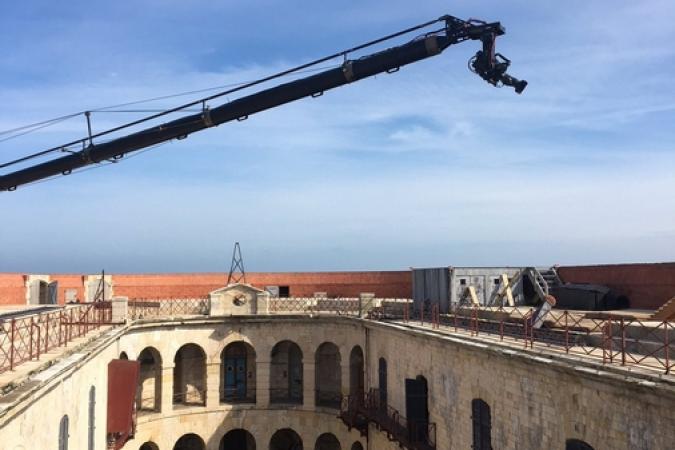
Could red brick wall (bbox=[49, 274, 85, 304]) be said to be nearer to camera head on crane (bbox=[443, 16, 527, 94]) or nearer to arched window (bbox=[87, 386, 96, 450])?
arched window (bbox=[87, 386, 96, 450])

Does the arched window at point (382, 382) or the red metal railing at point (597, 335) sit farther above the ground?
the red metal railing at point (597, 335)

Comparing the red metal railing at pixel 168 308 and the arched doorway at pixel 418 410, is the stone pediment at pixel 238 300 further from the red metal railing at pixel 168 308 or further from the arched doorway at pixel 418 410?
the arched doorway at pixel 418 410

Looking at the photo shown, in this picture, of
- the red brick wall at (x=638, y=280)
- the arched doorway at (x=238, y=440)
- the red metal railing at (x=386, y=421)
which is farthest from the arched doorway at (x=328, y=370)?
the red brick wall at (x=638, y=280)

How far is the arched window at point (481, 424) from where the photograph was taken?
50.7ft

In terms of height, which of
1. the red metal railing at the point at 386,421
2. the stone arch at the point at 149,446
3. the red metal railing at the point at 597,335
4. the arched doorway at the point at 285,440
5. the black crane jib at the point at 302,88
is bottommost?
the arched doorway at the point at 285,440

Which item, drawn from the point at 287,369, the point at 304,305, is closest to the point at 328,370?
the point at 287,369

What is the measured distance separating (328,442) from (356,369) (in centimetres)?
428

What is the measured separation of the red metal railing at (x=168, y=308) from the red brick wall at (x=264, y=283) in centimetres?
376

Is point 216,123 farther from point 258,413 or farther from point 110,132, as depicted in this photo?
point 258,413

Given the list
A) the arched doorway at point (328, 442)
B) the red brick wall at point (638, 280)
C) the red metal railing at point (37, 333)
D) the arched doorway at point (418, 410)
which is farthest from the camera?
the arched doorway at point (328, 442)

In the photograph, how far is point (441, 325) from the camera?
21078 millimetres

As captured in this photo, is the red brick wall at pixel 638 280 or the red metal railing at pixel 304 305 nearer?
the red brick wall at pixel 638 280

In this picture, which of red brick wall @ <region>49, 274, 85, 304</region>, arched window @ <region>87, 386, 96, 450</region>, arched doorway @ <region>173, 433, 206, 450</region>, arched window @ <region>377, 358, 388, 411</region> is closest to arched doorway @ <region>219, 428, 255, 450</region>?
arched doorway @ <region>173, 433, 206, 450</region>

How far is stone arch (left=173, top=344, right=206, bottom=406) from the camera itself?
98.7 feet
